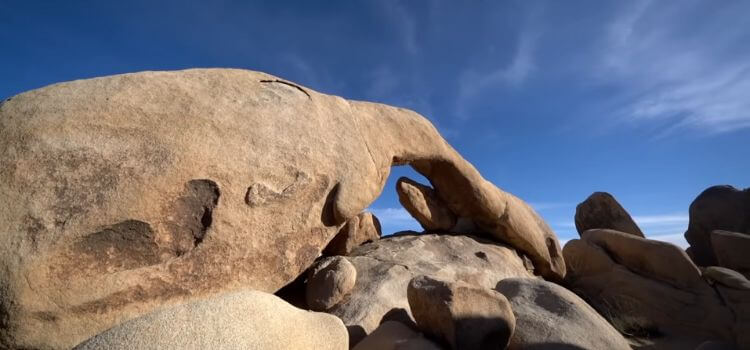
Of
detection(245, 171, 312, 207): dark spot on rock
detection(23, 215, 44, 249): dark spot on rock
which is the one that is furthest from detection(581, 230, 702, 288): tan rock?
detection(23, 215, 44, 249): dark spot on rock

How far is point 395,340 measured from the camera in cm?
313

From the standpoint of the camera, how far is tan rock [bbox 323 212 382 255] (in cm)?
570

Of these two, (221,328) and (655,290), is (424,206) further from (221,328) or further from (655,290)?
(221,328)

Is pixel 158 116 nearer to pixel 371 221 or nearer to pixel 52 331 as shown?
pixel 52 331

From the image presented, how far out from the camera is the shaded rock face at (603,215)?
12.2 meters

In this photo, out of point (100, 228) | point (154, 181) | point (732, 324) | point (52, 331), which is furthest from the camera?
point (732, 324)

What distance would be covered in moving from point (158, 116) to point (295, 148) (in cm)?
119

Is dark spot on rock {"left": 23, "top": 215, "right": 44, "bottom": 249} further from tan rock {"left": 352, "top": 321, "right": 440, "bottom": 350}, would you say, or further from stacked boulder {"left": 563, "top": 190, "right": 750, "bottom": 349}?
stacked boulder {"left": 563, "top": 190, "right": 750, "bottom": 349}

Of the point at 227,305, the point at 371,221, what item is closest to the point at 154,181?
the point at 227,305

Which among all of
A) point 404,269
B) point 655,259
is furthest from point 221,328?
point 655,259

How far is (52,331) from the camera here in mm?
3080

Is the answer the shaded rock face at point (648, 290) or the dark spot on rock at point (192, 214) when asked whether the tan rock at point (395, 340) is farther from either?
the shaded rock face at point (648, 290)

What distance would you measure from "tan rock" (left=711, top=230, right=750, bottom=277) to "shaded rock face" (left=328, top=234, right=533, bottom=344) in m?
6.86

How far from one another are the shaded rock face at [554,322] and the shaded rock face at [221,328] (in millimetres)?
1727
